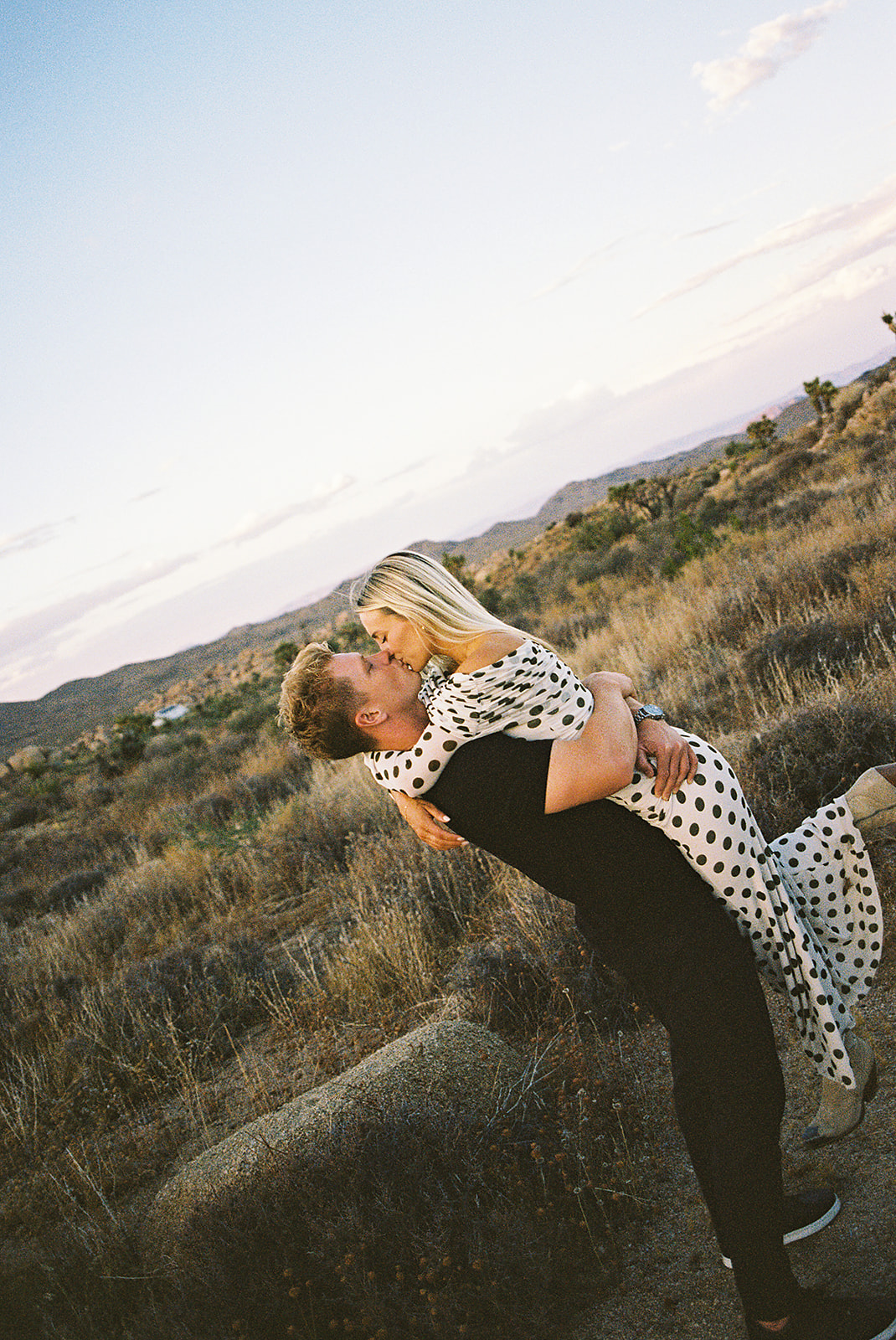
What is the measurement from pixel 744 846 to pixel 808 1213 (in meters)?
1.24

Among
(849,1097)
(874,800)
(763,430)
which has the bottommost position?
(849,1097)

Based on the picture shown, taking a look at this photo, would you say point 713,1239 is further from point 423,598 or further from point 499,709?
A: point 423,598

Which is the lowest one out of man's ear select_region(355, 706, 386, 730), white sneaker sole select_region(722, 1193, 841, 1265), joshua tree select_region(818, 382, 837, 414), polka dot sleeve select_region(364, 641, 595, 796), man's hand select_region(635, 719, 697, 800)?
white sneaker sole select_region(722, 1193, 841, 1265)

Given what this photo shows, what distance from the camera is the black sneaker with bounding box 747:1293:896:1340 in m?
1.94

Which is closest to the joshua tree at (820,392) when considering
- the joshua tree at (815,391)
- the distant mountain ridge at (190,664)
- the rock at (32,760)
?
the joshua tree at (815,391)

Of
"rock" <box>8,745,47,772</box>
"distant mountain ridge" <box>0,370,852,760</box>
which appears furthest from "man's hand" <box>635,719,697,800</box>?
"distant mountain ridge" <box>0,370,852,760</box>

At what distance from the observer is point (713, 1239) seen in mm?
2586

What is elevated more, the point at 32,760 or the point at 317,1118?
the point at 32,760

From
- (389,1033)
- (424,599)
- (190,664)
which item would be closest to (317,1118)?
(389,1033)

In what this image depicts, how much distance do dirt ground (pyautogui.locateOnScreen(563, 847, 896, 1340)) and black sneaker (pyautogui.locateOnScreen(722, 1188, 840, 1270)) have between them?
0.05 meters

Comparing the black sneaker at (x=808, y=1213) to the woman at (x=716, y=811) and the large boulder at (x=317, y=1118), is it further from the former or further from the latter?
the large boulder at (x=317, y=1118)

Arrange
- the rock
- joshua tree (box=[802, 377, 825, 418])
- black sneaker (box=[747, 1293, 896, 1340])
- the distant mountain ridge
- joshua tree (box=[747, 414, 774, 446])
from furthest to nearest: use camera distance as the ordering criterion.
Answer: the distant mountain ridge, joshua tree (box=[747, 414, 774, 446]), joshua tree (box=[802, 377, 825, 418]), the rock, black sneaker (box=[747, 1293, 896, 1340])

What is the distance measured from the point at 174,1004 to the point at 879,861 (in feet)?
15.4

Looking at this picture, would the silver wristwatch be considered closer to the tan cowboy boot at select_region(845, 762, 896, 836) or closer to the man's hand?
the man's hand
